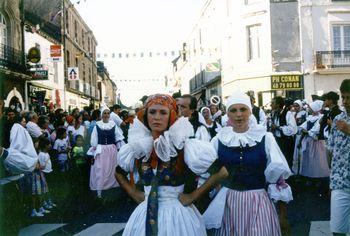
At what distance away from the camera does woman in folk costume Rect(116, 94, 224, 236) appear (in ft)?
10.1

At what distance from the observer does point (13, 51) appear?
71.5 ft

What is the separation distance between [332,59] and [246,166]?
2286 centimetres

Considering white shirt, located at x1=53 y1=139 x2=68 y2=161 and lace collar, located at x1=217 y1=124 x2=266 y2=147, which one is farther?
white shirt, located at x1=53 y1=139 x2=68 y2=161

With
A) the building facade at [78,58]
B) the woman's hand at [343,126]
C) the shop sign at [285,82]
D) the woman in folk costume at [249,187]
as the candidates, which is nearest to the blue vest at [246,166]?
the woman in folk costume at [249,187]

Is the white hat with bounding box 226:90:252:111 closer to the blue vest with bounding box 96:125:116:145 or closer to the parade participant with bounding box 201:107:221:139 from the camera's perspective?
the parade participant with bounding box 201:107:221:139

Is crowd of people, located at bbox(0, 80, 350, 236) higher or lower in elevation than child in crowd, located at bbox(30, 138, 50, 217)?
higher

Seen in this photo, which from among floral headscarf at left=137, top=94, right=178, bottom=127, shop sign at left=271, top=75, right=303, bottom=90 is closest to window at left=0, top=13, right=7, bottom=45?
shop sign at left=271, top=75, right=303, bottom=90

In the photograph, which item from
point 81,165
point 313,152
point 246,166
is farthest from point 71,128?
point 246,166

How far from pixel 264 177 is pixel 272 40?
72.1 feet

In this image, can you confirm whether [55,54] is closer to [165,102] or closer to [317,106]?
[317,106]

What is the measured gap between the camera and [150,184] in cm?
320

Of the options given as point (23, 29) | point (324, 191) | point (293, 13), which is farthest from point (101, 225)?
point (293, 13)

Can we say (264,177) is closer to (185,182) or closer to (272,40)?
(185,182)

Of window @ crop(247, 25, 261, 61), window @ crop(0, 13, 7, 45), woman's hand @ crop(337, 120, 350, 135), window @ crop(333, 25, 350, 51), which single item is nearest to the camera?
woman's hand @ crop(337, 120, 350, 135)
